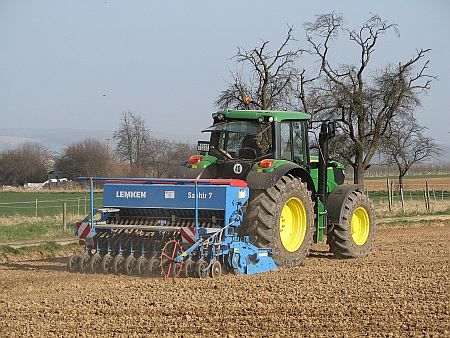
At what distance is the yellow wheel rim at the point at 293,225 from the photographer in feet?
37.1

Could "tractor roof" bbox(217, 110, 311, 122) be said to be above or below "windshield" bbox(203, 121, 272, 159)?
above

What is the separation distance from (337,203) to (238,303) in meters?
4.76

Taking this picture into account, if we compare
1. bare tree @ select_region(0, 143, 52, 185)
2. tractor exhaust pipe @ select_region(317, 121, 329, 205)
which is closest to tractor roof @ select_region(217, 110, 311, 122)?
tractor exhaust pipe @ select_region(317, 121, 329, 205)

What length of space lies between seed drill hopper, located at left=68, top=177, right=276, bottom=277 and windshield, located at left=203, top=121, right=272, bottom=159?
3.64ft

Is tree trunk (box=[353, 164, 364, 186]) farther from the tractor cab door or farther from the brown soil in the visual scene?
the brown soil

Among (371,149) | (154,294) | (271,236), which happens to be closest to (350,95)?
(371,149)

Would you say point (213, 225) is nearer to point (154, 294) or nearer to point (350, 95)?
point (154, 294)

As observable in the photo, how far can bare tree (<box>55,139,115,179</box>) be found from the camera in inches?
2662

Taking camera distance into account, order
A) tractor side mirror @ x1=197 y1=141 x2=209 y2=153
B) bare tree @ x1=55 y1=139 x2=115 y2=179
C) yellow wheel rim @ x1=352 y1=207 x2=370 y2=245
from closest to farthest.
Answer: tractor side mirror @ x1=197 y1=141 x2=209 y2=153, yellow wheel rim @ x1=352 y1=207 x2=370 y2=245, bare tree @ x1=55 y1=139 x2=115 y2=179

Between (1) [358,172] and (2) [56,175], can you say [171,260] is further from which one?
(2) [56,175]

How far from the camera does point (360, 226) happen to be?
43.8 ft

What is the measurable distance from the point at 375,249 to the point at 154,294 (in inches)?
274

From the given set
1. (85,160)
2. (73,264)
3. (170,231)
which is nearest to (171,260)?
(170,231)

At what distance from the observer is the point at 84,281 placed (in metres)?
10.0
